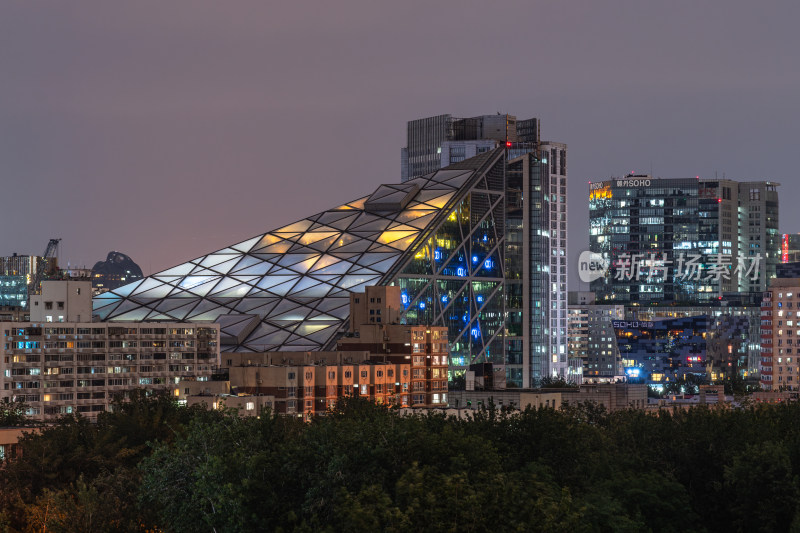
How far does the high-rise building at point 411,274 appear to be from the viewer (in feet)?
519

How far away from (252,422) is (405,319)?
296ft

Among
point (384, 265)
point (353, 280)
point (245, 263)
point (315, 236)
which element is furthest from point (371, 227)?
point (353, 280)

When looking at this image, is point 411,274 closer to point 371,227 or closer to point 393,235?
point 393,235

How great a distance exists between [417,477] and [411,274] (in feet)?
354

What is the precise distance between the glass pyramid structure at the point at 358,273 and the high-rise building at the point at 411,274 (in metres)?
0.18

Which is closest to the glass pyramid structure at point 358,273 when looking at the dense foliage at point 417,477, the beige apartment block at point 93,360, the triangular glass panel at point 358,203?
the triangular glass panel at point 358,203

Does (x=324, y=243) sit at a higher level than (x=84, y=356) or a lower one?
higher

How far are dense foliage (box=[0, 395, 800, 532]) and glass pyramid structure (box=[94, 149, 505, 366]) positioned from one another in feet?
212

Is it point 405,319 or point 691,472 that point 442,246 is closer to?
point 405,319

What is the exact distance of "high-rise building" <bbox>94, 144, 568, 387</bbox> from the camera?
15812 centimetres

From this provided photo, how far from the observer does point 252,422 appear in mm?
73688

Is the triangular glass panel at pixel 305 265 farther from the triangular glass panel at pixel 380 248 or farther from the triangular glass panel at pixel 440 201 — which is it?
the triangular glass panel at pixel 440 201

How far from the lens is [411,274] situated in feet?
543

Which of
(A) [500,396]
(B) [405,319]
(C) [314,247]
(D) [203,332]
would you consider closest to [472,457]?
(A) [500,396]
